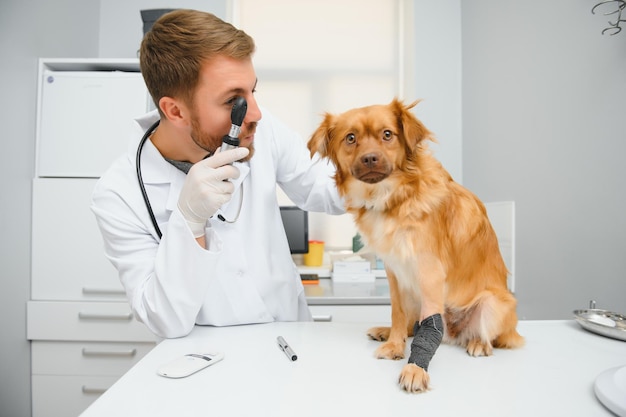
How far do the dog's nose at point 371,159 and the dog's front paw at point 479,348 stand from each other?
0.51m

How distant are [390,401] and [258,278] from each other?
31.3 inches

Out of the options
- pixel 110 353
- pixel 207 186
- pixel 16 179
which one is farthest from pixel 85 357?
pixel 207 186

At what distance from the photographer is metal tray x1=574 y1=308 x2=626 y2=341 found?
1000mm

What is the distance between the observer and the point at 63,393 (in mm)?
2320

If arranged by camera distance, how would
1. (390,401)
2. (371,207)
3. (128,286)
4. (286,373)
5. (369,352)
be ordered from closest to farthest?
(390,401) → (286,373) → (369,352) → (371,207) → (128,286)

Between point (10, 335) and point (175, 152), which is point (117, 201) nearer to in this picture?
point (175, 152)

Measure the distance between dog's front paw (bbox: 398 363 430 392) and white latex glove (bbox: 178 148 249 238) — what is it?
0.66m

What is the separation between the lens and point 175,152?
4.47 ft

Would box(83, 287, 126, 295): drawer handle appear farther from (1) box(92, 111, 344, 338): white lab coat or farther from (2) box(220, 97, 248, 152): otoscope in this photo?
(2) box(220, 97, 248, 152): otoscope

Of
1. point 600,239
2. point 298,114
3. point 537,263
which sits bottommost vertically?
point 537,263

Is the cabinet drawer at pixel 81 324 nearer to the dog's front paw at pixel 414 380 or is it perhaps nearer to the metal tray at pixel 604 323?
the dog's front paw at pixel 414 380

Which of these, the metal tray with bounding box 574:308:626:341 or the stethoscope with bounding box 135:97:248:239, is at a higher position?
the stethoscope with bounding box 135:97:248:239

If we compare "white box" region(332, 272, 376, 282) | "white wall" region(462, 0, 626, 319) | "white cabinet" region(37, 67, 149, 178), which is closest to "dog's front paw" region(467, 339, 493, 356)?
"white wall" region(462, 0, 626, 319)

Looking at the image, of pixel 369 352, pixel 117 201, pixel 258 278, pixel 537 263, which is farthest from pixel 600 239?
pixel 117 201
